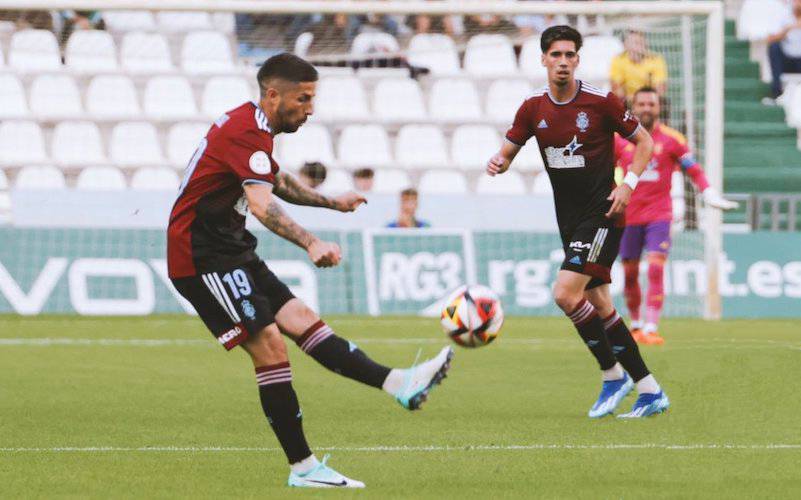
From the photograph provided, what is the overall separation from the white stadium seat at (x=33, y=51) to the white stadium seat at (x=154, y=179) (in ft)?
5.95

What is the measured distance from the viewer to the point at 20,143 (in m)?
19.2

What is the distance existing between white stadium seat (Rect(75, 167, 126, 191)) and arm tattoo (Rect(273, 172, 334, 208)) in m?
11.7

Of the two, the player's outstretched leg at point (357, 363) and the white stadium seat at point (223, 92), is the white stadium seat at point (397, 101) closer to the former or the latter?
the white stadium seat at point (223, 92)

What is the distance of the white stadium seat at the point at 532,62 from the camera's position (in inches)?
796

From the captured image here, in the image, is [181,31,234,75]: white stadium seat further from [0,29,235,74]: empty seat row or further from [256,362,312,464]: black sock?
[256,362,312,464]: black sock

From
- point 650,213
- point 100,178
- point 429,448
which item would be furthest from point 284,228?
point 100,178

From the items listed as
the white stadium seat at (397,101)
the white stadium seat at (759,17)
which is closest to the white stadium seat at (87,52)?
the white stadium seat at (397,101)

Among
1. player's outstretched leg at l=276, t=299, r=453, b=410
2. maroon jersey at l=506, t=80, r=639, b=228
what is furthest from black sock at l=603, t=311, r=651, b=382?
player's outstretched leg at l=276, t=299, r=453, b=410

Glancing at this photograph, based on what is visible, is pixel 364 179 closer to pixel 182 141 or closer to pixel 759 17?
pixel 182 141

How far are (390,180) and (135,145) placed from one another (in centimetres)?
324

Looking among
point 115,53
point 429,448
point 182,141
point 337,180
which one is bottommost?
point 429,448

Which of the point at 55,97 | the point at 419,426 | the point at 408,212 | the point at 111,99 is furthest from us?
the point at 111,99

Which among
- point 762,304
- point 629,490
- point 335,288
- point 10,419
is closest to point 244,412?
point 10,419

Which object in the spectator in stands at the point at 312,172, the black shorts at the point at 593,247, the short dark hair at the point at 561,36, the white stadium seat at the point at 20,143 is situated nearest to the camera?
the short dark hair at the point at 561,36
